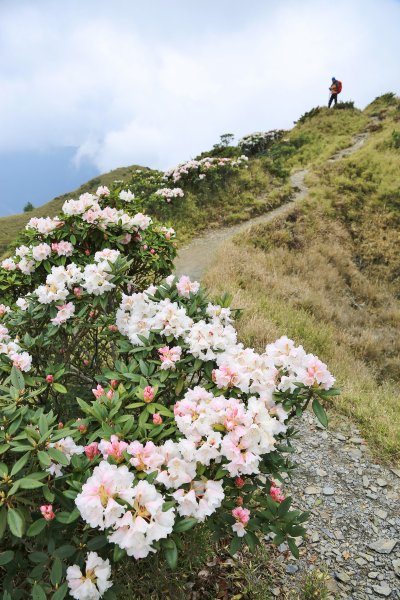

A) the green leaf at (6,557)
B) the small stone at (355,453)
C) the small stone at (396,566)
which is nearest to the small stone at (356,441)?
the small stone at (355,453)

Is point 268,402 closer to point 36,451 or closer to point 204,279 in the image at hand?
point 36,451

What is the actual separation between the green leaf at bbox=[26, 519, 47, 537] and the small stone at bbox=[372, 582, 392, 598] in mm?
2630

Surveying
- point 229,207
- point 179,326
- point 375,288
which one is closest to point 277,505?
point 179,326

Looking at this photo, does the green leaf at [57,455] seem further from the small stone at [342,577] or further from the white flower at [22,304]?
the small stone at [342,577]

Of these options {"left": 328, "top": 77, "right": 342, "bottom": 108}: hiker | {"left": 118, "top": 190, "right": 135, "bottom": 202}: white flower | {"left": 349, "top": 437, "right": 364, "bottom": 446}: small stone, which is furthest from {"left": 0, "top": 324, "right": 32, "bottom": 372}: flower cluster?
{"left": 328, "top": 77, "right": 342, "bottom": 108}: hiker

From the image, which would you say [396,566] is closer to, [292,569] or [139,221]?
[292,569]

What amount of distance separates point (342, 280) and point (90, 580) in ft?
30.7

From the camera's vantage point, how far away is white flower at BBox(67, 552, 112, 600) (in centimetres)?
154

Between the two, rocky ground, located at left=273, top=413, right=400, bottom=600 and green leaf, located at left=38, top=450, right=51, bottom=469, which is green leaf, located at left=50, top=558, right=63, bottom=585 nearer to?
green leaf, located at left=38, top=450, right=51, bottom=469

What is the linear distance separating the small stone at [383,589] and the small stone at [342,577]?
188 millimetres

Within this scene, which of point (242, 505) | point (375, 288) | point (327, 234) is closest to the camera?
point (242, 505)

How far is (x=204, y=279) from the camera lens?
8.02m

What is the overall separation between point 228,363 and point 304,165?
17.7 meters

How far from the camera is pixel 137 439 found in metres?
2.02
